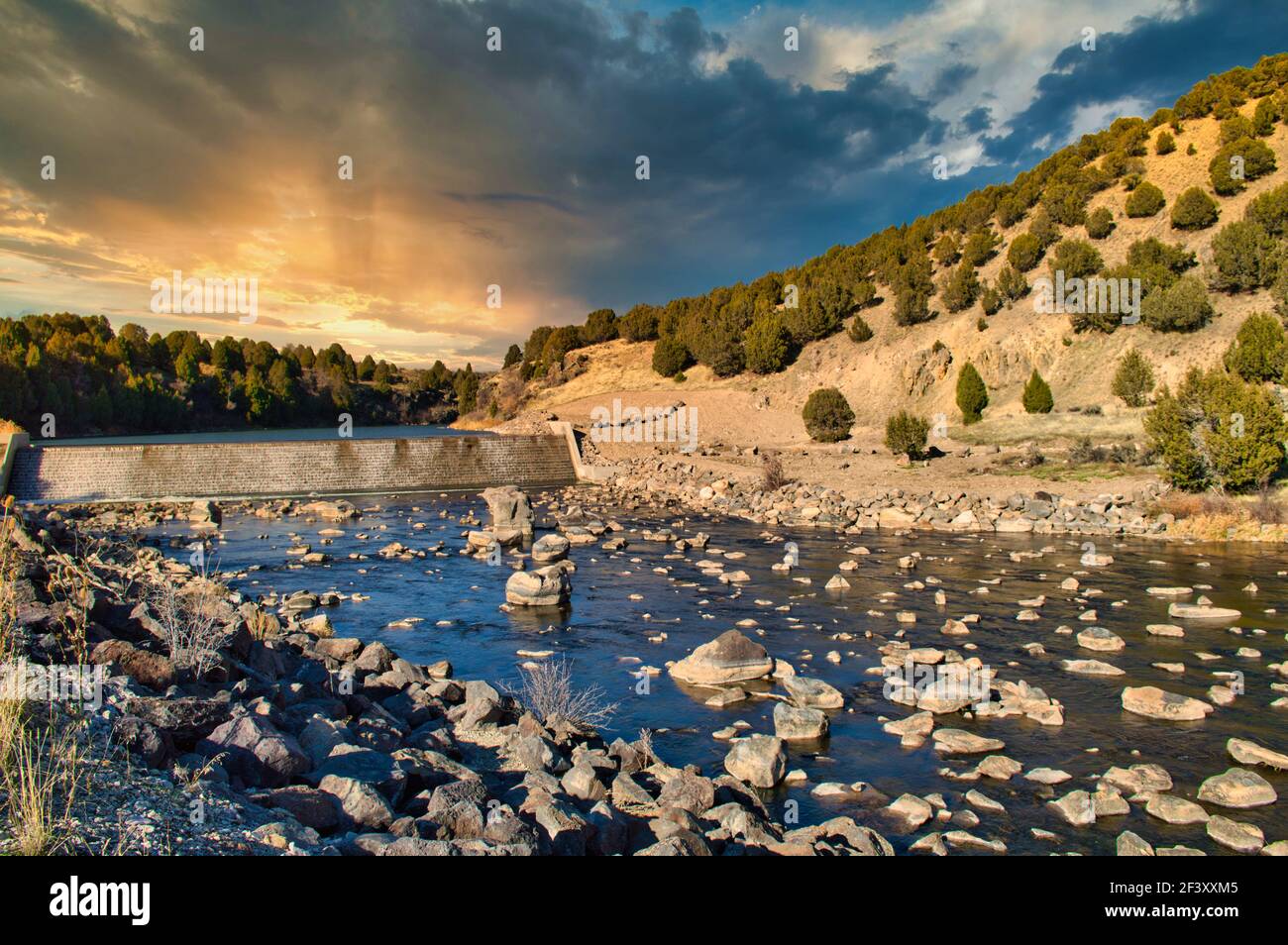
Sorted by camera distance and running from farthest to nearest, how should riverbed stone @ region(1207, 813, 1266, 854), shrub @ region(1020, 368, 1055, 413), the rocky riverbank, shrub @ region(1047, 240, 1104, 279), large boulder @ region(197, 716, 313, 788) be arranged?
1. shrub @ region(1047, 240, 1104, 279)
2. shrub @ region(1020, 368, 1055, 413)
3. riverbed stone @ region(1207, 813, 1266, 854)
4. large boulder @ region(197, 716, 313, 788)
5. the rocky riverbank

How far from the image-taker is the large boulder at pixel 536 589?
630 inches

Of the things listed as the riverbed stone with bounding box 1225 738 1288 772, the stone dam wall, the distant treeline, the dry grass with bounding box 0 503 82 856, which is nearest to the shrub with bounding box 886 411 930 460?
the stone dam wall

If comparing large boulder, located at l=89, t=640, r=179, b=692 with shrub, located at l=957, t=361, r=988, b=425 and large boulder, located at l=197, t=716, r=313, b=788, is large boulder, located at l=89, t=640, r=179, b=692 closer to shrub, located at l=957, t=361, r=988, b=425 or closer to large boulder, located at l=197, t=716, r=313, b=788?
large boulder, located at l=197, t=716, r=313, b=788

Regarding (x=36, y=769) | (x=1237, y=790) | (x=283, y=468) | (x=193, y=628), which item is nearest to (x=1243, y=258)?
(x=1237, y=790)

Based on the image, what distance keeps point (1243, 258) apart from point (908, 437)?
21884mm

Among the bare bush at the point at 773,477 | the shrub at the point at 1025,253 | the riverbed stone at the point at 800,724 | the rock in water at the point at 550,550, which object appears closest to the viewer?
the riverbed stone at the point at 800,724

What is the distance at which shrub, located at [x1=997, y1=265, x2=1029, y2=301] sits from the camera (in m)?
47.2

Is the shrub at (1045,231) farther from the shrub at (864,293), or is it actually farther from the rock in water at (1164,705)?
the rock in water at (1164,705)

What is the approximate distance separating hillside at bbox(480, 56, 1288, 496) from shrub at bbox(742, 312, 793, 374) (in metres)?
0.80

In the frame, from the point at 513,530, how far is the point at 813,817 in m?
17.5

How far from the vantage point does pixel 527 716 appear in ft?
29.1

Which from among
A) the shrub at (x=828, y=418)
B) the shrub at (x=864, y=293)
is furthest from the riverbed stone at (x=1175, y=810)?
the shrub at (x=864, y=293)

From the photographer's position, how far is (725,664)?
37.4 feet

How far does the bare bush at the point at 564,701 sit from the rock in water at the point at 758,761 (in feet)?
6.50
